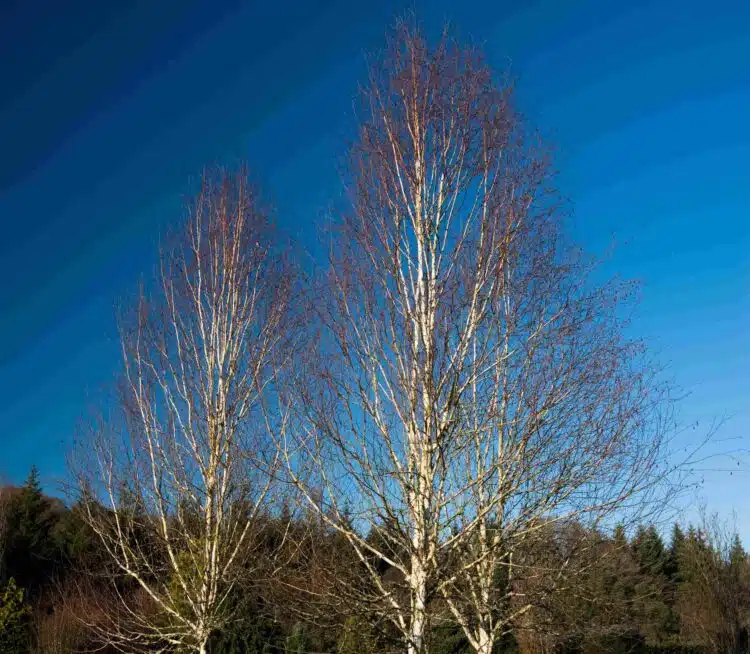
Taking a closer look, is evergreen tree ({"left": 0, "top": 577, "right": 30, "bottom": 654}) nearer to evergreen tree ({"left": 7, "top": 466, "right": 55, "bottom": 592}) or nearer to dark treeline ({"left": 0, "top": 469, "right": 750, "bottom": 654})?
dark treeline ({"left": 0, "top": 469, "right": 750, "bottom": 654})

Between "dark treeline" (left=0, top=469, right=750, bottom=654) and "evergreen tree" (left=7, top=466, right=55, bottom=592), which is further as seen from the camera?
"evergreen tree" (left=7, top=466, right=55, bottom=592)

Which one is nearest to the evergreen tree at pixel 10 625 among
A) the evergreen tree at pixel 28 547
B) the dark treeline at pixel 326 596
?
the dark treeline at pixel 326 596

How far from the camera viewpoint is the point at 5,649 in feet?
38.8

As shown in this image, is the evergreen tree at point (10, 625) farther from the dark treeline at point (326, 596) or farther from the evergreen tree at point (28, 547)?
the evergreen tree at point (28, 547)

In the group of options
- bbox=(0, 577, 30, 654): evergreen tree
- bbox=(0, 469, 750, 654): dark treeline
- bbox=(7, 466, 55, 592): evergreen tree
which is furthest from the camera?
bbox=(7, 466, 55, 592): evergreen tree

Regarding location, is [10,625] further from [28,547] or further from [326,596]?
[326,596]

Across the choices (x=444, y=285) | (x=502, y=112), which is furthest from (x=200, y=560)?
(x=502, y=112)

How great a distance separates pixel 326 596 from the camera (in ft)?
19.5

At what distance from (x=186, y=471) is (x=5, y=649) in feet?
19.6

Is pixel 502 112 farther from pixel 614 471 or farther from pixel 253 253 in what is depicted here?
pixel 253 253

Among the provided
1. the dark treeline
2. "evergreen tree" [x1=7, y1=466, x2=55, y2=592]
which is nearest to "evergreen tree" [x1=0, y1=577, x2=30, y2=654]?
the dark treeline

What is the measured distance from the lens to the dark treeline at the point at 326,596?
7164mm

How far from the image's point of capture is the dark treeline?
7164 mm

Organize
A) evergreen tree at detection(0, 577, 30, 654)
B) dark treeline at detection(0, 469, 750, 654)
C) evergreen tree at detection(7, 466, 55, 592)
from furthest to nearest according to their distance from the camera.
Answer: evergreen tree at detection(7, 466, 55, 592) < evergreen tree at detection(0, 577, 30, 654) < dark treeline at detection(0, 469, 750, 654)
